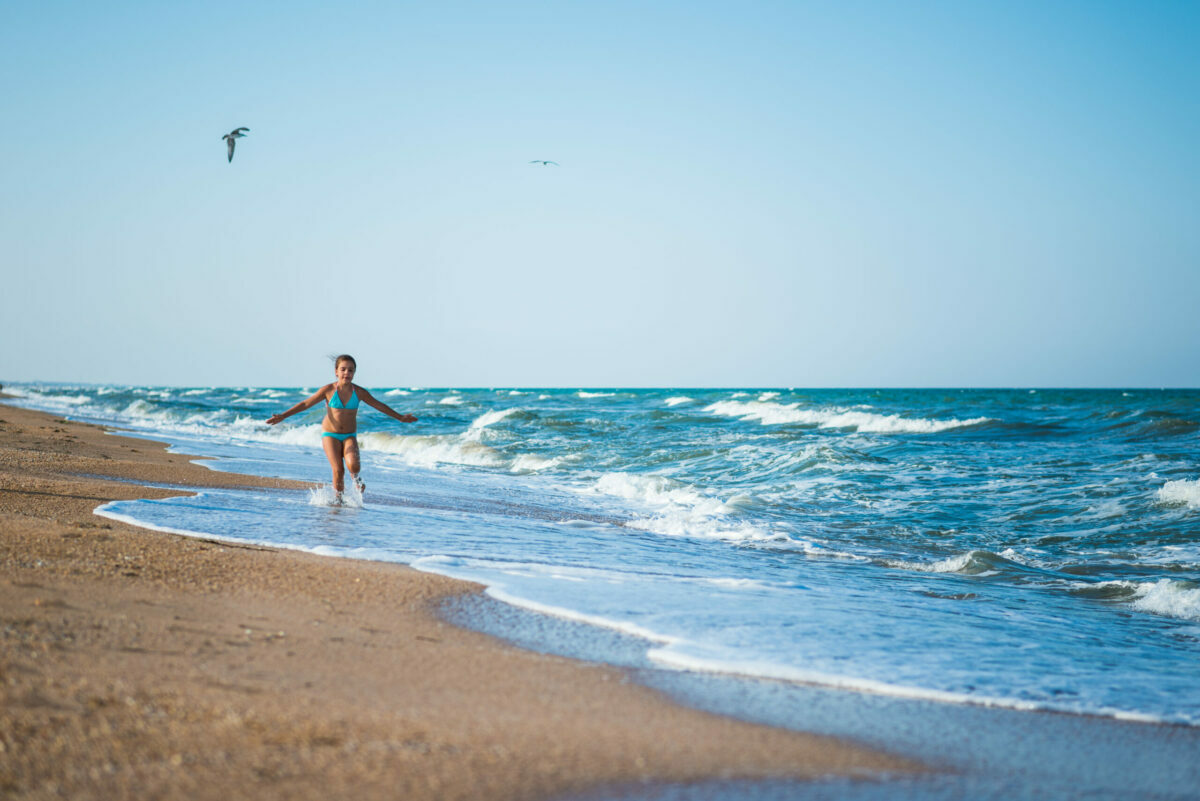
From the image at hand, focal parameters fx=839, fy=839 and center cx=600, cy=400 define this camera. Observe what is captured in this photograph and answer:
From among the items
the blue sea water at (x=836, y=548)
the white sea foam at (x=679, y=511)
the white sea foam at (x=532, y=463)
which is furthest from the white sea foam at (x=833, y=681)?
the white sea foam at (x=532, y=463)

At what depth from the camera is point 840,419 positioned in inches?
1242

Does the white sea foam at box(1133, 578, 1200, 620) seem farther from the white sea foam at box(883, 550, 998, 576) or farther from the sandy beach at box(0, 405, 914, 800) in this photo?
the sandy beach at box(0, 405, 914, 800)

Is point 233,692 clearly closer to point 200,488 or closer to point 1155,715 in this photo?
point 1155,715

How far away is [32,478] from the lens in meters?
8.51

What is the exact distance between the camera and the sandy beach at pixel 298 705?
2.38 meters

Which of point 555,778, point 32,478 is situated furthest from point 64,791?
point 32,478

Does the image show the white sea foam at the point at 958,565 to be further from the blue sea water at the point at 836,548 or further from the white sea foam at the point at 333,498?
the white sea foam at the point at 333,498

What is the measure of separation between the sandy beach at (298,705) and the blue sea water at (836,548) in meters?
0.88

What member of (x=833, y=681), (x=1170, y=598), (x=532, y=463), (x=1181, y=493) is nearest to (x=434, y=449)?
(x=532, y=463)

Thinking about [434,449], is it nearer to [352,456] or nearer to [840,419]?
[352,456]

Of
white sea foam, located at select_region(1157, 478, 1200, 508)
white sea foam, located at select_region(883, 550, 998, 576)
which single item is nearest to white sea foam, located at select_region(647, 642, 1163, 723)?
white sea foam, located at select_region(883, 550, 998, 576)

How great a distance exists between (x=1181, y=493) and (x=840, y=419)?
20684mm

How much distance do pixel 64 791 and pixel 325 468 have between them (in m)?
12.7

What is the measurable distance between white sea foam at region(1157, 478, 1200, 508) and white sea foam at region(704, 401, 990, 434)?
14.8m
